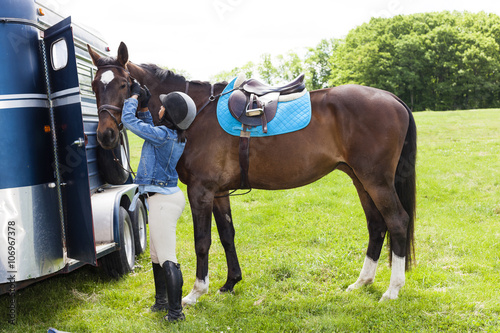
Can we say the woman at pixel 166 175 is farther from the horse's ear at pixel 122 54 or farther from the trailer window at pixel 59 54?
the trailer window at pixel 59 54

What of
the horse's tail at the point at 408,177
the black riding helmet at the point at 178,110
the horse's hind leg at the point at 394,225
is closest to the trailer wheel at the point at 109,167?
the black riding helmet at the point at 178,110

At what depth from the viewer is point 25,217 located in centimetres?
343

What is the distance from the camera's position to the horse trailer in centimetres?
335

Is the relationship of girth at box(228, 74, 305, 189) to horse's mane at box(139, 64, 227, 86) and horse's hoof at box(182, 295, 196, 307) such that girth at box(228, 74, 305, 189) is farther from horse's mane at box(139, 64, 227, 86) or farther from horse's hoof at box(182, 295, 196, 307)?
horse's hoof at box(182, 295, 196, 307)

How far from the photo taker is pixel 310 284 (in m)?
4.41

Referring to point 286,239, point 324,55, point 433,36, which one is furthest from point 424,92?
point 286,239

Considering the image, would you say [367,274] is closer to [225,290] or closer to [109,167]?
[225,290]

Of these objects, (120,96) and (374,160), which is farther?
(374,160)

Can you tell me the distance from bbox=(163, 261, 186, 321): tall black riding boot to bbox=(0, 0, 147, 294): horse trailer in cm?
68

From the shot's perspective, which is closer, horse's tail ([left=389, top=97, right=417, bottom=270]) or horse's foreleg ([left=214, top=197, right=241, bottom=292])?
horse's tail ([left=389, top=97, right=417, bottom=270])

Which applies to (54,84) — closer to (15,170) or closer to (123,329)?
(15,170)

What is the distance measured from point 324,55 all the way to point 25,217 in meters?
58.8

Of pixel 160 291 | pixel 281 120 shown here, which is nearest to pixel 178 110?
pixel 281 120

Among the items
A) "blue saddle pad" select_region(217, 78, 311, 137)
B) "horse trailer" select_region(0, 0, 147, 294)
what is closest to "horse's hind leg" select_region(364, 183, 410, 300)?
"blue saddle pad" select_region(217, 78, 311, 137)
